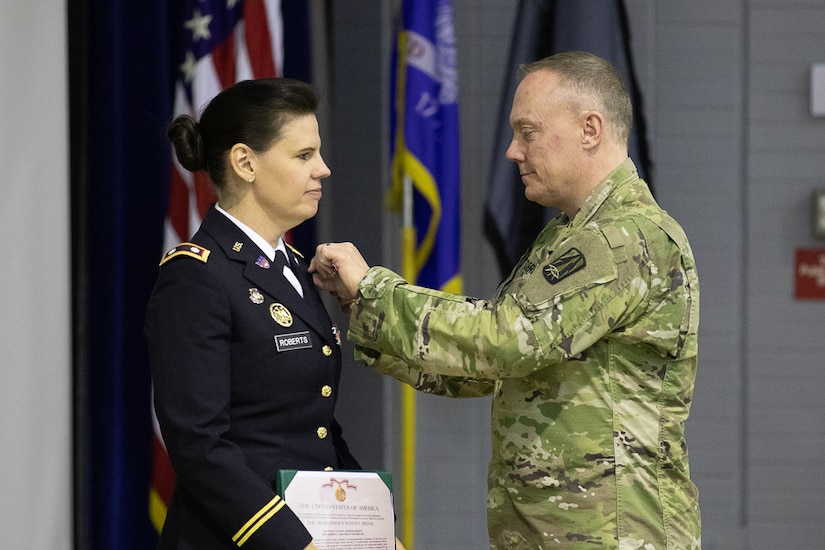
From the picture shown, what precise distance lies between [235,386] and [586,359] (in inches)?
24.0

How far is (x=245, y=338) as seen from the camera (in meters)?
1.68

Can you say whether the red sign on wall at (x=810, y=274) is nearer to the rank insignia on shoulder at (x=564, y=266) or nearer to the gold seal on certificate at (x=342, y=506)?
the rank insignia on shoulder at (x=564, y=266)

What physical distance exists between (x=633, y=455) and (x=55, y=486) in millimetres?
1818

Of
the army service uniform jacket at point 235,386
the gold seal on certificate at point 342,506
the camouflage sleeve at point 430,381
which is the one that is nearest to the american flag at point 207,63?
the camouflage sleeve at point 430,381

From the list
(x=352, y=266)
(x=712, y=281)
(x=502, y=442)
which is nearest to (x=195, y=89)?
(x=352, y=266)

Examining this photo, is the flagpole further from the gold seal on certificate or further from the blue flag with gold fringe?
the gold seal on certificate

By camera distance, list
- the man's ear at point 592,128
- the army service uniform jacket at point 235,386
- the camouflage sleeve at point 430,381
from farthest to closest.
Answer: the camouflage sleeve at point 430,381 → the man's ear at point 592,128 → the army service uniform jacket at point 235,386

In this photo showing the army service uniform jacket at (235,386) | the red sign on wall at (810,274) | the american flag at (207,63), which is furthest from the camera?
the red sign on wall at (810,274)

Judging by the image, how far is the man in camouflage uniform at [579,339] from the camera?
176 cm

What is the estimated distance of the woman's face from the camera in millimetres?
1814

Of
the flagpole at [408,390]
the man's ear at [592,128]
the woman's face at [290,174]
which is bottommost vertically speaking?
the flagpole at [408,390]

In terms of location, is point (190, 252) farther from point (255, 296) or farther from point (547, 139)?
point (547, 139)

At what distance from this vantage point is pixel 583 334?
1.75m

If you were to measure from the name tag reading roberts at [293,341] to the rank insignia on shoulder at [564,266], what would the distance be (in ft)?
1.38
